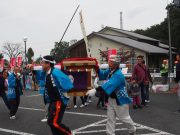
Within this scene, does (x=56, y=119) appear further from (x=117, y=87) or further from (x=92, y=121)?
(x=92, y=121)

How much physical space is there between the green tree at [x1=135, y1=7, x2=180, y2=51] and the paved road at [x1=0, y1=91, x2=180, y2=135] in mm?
29043

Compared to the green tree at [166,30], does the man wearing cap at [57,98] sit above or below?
below

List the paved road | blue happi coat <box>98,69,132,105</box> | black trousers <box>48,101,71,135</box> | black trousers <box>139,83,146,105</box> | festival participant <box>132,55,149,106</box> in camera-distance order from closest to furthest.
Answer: black trousers <box>48,101,71,135</box> → blue happi coat <box>98,69,132,105</box> → the paved road → festival participant <box>132,55,149,106</box> → black trousers <box>139,83,146,105</box>

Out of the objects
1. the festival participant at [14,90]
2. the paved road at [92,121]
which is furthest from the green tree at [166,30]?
the festival participant at [14,90]

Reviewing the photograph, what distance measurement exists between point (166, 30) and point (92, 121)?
145ft

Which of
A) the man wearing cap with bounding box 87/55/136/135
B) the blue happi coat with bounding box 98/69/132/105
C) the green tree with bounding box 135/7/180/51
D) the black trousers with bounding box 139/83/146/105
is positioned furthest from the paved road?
the green tree with bounding box 135/7/180/51

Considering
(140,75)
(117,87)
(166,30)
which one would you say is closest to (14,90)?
(140,75)

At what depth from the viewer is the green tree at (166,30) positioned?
131 ft

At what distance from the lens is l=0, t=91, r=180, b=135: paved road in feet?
25.9

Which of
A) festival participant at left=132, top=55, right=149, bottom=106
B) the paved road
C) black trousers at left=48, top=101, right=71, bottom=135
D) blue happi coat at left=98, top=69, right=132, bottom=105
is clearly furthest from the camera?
festival participant at left=132, top=55, right=149, bottom=106

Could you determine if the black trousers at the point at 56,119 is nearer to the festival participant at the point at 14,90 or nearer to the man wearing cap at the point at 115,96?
the man wearing cap at the point at 115,96

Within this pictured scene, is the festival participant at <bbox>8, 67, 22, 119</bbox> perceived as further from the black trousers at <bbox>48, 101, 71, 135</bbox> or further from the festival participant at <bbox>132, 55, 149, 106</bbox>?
the black trousers at <bbox>48, 101, 71, 135</bbox>

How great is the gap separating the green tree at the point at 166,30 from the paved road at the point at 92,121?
2904 cm

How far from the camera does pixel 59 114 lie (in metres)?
6.19
